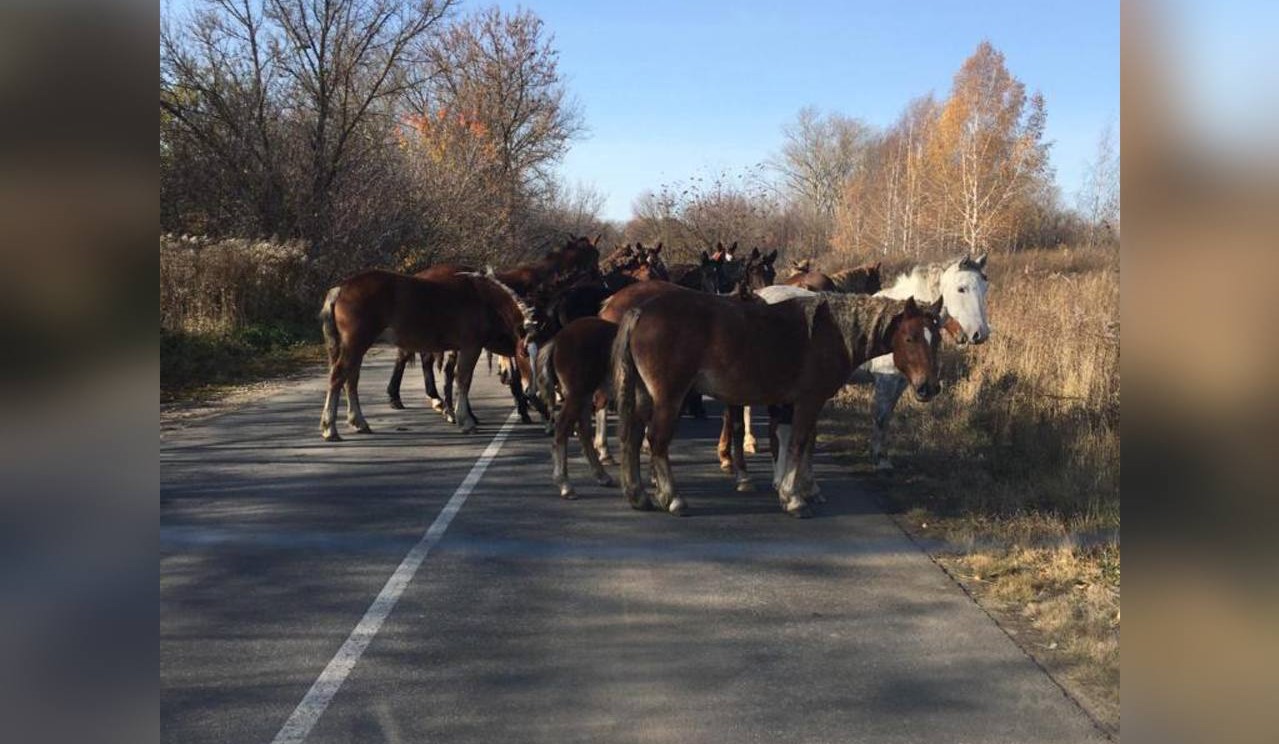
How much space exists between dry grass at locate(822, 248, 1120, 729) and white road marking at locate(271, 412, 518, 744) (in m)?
3.30

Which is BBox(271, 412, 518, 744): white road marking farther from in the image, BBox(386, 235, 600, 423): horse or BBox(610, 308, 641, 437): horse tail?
BBox(386, 235, 600, 423): horse

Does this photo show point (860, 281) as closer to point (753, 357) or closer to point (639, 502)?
point (753, 357)

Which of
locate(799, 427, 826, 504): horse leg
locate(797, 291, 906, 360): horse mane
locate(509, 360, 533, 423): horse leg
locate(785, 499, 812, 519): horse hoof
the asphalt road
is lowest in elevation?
Result: the asphalt road

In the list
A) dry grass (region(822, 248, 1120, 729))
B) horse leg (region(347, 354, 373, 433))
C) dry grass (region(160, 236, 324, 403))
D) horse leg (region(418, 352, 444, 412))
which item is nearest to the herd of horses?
horse leg (region(347, 354, 373, 433))

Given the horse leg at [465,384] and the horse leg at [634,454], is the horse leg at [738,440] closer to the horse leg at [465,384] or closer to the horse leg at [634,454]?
the horse leg at [634,454]

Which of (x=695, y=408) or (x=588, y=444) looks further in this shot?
(x=695, y=408)

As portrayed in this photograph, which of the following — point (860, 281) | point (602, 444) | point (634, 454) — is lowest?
point (602, 444)

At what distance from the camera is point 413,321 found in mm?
11703

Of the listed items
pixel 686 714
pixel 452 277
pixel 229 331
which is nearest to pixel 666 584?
pixel 686 714

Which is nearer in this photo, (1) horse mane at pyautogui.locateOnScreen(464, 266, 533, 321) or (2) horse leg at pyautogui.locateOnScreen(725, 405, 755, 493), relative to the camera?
(2) horse leg at pyautogui.locateOnScreen(725, 405, 755, 493)

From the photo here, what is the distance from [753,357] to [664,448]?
1032 millimetres

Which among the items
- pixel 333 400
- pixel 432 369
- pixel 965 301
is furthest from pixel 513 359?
pixel 965 301

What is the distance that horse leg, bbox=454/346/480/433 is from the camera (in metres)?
11.8
